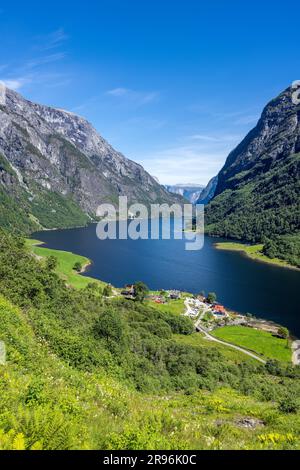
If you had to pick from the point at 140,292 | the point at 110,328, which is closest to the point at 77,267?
the point at 140,292

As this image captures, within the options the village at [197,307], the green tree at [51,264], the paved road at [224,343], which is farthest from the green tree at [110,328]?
the village at [197,307]

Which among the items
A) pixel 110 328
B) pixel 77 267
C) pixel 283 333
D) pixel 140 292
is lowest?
pixel 283 333

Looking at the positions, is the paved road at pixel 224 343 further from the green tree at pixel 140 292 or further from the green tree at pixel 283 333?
the green tree at pixel 140 292

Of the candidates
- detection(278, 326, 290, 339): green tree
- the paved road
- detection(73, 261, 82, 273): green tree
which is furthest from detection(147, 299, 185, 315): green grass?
detection(73, 261, 82, 273): green tree

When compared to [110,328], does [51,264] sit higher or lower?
higher

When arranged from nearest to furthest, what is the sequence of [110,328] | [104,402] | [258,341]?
[104,402], [110,328], [258,341]

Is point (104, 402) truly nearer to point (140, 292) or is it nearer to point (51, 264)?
point (51, 264)
